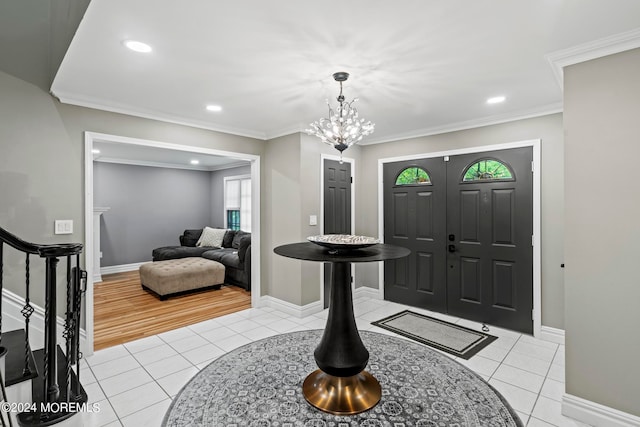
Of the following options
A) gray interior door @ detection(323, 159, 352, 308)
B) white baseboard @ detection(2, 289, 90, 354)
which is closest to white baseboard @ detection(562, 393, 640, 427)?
Answer: gray interior door @ detection(323, 159, 352, 308)

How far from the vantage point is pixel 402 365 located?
9.37ft

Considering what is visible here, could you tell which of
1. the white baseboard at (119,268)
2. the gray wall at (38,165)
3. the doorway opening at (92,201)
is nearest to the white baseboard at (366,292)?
the doorway opening at (92,201)

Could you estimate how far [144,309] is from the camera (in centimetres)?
453

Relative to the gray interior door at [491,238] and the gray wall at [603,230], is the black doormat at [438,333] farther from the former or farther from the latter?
the gray wall at [603,230]

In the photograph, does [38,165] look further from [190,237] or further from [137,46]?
[190,237]

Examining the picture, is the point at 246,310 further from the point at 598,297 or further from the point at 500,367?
the point at 598,297

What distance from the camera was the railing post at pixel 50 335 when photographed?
5.46 feet

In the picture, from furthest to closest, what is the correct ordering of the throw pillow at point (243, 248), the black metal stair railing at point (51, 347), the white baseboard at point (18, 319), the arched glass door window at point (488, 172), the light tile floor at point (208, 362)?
1. the throw pillow at point (243, 248)
2. the arched glass door window at point (488, 172)
3. the white baseboard at point (18, 319)
4. the light tile floor at point (208, 362)
5. the black metal stair railing at point (51, 347)

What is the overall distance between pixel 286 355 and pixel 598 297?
250 cm

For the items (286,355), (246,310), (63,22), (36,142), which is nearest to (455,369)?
(286,355)

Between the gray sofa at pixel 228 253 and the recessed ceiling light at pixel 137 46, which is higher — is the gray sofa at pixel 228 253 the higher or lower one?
the lower one

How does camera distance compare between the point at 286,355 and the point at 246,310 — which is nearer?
the point at 286,355

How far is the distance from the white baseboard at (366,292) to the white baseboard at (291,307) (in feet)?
2.69

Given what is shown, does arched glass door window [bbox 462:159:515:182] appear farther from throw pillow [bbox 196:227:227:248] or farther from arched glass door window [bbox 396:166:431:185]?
throw pillow [bbox 196:227:227:248]
